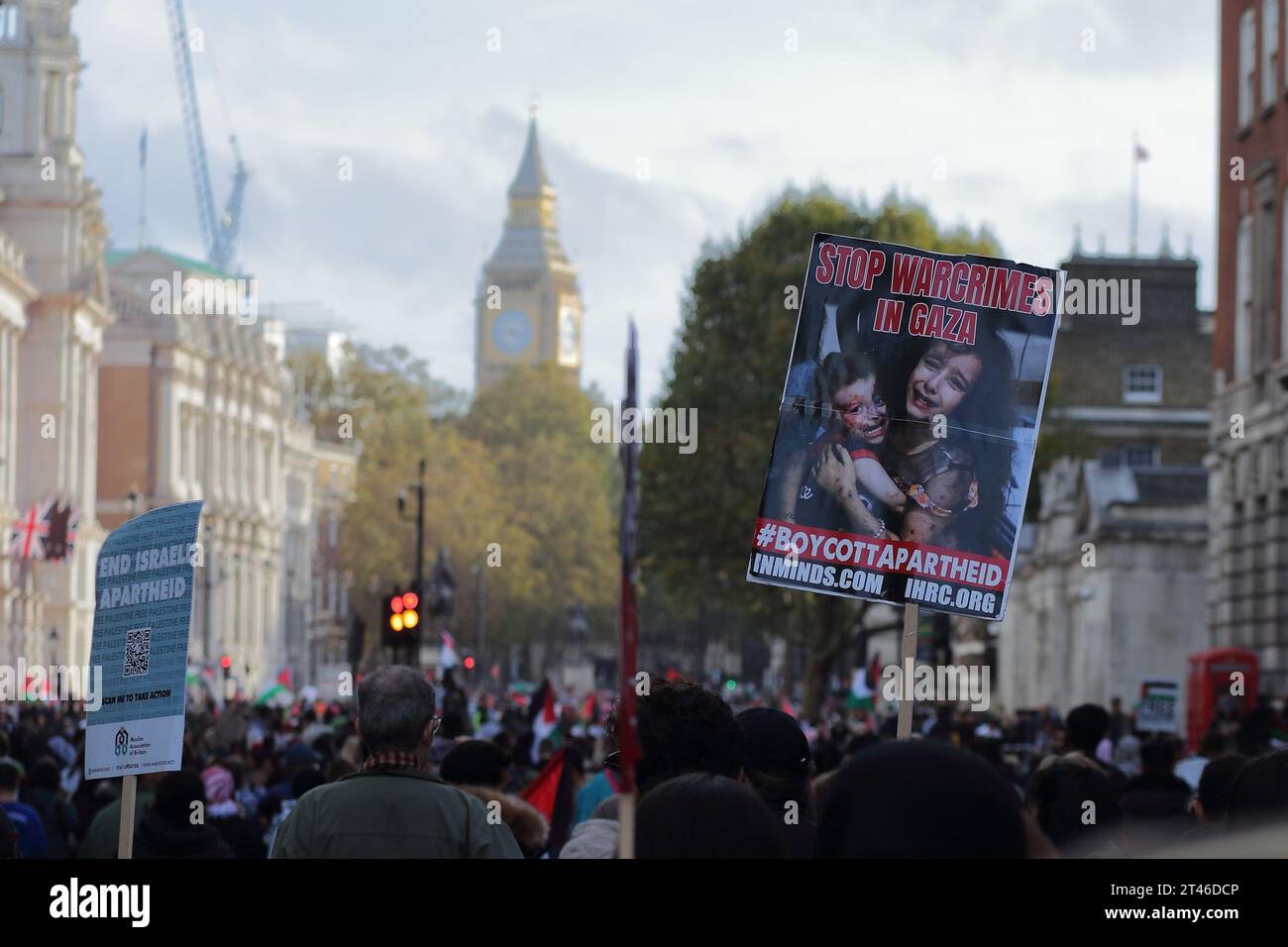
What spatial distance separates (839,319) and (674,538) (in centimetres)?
4986

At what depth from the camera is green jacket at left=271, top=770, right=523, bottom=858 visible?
5914mm

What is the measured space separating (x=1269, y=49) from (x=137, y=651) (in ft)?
94.5

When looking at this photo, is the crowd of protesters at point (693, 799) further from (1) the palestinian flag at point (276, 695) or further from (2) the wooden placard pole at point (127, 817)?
(1) the palestinian flag at point (276, 695)

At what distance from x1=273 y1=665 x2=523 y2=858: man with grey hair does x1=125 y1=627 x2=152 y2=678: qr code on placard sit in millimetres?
1444

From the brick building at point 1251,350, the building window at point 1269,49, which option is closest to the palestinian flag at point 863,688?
the brick building at point 1251,350

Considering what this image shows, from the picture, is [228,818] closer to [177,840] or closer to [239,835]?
[239,835]

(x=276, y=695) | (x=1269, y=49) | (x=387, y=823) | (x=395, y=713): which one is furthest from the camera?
(x=276, y=695)

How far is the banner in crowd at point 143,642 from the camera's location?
732 cm

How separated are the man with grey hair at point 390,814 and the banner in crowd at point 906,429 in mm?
1486

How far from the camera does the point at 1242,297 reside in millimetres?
34969

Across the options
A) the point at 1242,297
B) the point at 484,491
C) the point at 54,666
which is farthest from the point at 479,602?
the point at 1242,297

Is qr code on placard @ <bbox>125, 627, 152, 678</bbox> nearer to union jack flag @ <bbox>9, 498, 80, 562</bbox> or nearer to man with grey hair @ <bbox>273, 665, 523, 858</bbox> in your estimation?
man with grey hair @ <bbox>273, 665, 523, 858</bbox>
